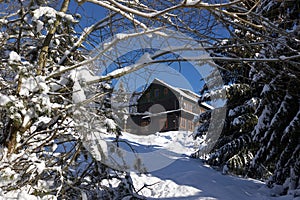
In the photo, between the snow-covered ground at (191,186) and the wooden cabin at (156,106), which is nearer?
the wooden cabin at (156,106)

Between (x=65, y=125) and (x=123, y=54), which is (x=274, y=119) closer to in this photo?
(x=123, y=54)

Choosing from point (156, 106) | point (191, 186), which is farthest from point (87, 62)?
point (191, 186)

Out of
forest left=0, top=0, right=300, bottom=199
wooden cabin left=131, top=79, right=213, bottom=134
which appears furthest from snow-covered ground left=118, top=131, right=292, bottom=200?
forest left=0, top=0, right=300, bottom=199

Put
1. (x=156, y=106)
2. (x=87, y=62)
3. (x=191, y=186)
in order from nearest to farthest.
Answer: (x=87, y=62), (x=156, y=106), (x=191, y=186)

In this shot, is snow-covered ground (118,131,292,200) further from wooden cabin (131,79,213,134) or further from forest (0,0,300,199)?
forest (0,0,300,199)

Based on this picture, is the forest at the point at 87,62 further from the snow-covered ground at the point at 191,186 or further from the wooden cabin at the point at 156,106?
the snow-covered ground at the point at 191,186

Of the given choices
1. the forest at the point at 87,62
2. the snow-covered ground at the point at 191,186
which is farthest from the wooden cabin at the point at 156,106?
the snow-covered ground at the point at 191,186

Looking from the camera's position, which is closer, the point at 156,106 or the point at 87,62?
the point at 87,62

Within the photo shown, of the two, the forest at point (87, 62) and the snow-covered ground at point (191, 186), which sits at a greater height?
the forest at point (87, 62)

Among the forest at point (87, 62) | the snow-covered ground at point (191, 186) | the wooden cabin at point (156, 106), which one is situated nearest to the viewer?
the forest at point (87, 62)

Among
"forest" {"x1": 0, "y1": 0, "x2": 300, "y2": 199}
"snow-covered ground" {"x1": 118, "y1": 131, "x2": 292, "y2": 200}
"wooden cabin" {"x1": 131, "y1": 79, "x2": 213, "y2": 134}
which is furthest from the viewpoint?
"snow-covered ground" {"x1": 118, "y1": 131, "x2": 292, "y2": 200}

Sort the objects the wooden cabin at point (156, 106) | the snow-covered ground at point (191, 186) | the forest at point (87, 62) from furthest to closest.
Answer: the snow-covered ground at point (191, 186) → the wooden cabin at point (156, 106) → the forest at point (87, 62)

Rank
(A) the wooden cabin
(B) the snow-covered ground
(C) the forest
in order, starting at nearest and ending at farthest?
(C) the forest < (A) the wooden cabin < (B) the snow-covered ground

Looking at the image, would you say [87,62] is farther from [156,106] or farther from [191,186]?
[191,186]
